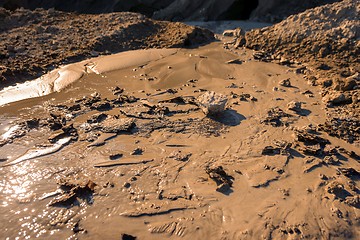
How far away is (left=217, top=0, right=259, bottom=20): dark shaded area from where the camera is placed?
12.5 meters

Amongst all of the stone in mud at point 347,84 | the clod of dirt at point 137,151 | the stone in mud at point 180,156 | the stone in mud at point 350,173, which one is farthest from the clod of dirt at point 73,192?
the stone in mud at point 347,84

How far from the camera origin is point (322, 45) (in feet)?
26.5

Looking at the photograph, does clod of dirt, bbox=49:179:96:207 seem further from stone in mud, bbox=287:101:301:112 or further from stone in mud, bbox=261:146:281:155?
stone in mud, bbox=287:101:301:112

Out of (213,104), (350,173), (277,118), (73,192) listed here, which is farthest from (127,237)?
(277,118)

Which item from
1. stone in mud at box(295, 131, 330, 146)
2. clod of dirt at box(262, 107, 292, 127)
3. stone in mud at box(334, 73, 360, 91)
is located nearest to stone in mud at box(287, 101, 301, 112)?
clod of dirt at box(262, 107, 292, 127)

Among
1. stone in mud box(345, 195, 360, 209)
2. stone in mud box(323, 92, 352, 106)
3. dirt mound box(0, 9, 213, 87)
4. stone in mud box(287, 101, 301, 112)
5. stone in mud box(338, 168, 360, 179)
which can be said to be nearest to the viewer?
stone in mud box(345, 195, 360, 209)

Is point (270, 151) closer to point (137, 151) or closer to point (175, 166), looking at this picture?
point (175, 166)

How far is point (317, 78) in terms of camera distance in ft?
23.5

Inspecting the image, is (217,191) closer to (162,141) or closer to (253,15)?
(162,141)

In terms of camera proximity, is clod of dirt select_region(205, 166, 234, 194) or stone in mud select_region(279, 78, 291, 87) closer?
clod of dirt select_region(205, 166, 234, 194)

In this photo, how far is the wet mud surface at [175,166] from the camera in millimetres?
3787

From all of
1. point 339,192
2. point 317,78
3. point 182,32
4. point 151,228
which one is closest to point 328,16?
point 317,78

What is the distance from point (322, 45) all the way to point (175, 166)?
5.30m

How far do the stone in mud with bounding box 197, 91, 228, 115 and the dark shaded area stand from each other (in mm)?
7446
